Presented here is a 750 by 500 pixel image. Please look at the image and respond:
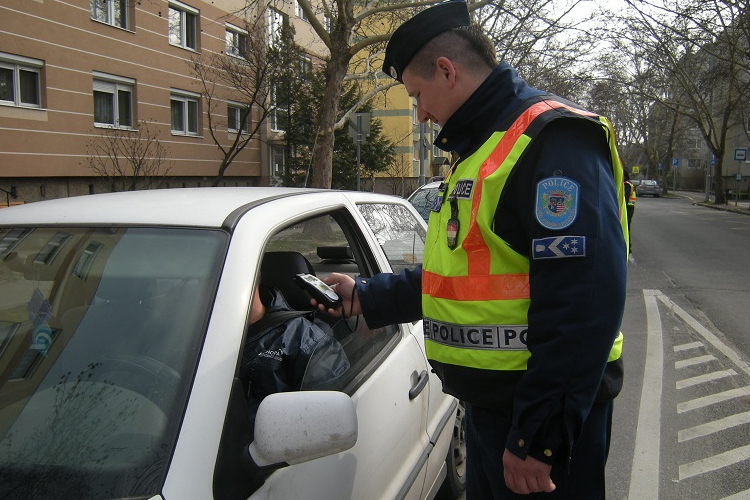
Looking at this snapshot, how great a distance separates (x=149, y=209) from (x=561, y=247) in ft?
4.11

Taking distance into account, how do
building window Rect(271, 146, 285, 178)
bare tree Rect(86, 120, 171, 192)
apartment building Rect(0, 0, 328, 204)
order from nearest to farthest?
apartment building Rect(0, 0, 328, 204), bare tree Rect(86, 120, 171, 192), building window Rect(271, 146, 285, 178)

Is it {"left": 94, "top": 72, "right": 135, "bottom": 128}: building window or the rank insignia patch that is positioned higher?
{"left": 94, "top": 72, "right": 135, "bottom": 128}: building window

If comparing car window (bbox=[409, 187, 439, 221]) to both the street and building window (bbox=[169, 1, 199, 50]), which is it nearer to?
the street

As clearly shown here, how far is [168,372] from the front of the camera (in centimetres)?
155

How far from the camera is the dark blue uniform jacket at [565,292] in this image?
146cm

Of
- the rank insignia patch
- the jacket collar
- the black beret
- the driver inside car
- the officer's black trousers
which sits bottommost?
the officer's black trousers

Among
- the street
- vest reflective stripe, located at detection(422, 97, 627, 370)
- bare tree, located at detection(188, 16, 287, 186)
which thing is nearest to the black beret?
vest reflective stripe, located at detection(422, 97, 627, 370)

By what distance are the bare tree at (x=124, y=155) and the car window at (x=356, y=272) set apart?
43.3 ft

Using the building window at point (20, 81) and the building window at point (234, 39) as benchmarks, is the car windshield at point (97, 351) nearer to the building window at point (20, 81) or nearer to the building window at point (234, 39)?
the building window at point (20, 81)

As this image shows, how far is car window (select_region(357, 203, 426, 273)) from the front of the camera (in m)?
2.96

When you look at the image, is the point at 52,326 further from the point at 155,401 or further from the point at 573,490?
the point at 573,490

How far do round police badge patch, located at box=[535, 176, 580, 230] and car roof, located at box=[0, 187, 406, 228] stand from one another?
88 cm

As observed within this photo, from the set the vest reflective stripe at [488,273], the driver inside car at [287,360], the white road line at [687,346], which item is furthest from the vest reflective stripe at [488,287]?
the white road line at [687,346]

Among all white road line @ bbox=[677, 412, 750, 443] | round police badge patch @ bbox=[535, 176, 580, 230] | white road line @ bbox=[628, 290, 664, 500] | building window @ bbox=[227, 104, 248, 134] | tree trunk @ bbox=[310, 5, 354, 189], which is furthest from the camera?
building window @ bbox=[227, 104, 248, 134]
